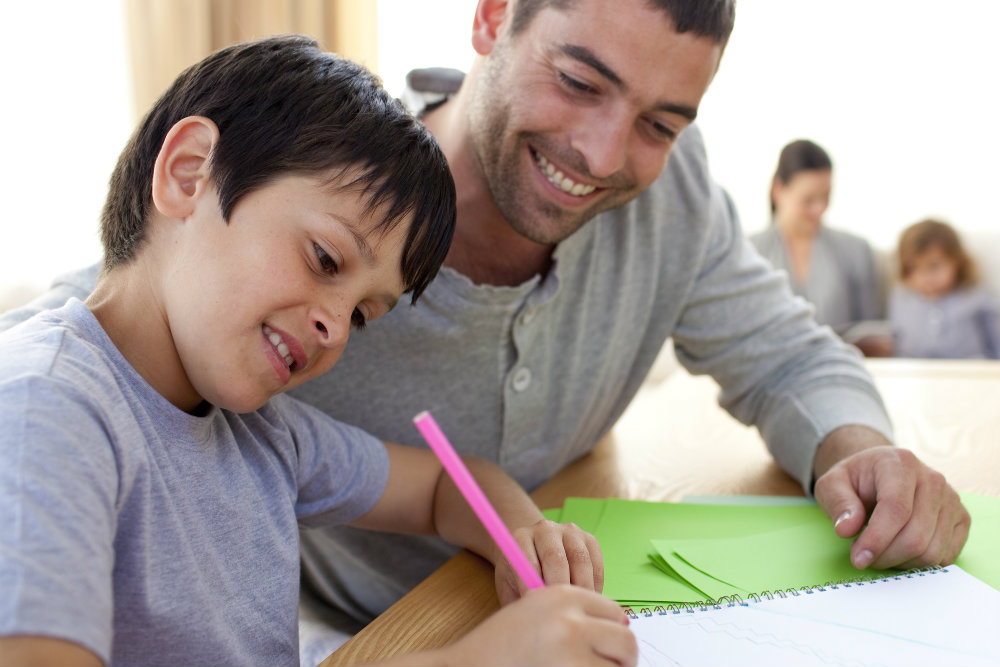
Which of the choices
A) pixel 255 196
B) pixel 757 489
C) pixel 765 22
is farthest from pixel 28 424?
pixel 765 22

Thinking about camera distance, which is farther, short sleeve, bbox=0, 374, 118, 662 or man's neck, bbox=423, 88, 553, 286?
man's neck, bbox=423, 88, 553, 286

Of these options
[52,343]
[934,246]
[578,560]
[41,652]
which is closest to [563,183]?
[578,560]

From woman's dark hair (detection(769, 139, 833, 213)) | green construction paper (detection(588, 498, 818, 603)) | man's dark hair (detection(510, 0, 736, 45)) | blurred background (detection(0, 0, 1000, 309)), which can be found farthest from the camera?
blurred background (detection(0, 0, 1000, 309))

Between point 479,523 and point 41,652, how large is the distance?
1.38 feet

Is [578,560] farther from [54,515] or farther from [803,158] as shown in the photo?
[803,158]

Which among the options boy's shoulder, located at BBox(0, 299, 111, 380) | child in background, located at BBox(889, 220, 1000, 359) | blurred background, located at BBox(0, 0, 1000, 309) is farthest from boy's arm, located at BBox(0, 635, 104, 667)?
child in background, located at BBox(889, 220, 1000, 359)

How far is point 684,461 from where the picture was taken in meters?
1.14

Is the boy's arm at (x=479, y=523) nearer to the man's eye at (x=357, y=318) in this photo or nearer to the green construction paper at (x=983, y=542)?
the man's eye at (x=357, y=318)

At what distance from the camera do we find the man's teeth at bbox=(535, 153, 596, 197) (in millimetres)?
987

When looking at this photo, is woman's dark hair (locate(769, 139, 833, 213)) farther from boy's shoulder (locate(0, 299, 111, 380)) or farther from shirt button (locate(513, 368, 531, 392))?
boy's shoulder (locate(0, 299, 111, 380))

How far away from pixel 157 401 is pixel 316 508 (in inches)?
9.0

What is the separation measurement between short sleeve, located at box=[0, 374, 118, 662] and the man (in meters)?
0.36

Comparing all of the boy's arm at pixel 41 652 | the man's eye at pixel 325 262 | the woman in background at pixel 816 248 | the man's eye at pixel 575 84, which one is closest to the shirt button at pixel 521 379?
the man's eye at pixel 575 84

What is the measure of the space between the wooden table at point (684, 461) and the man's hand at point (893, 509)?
0.17m
